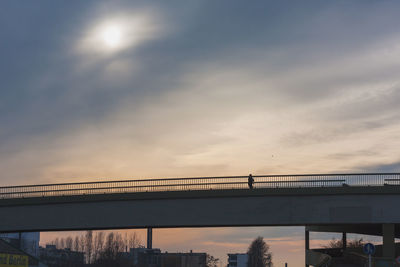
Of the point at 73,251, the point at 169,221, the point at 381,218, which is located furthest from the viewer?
the point at 73,251

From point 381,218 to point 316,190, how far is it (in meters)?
5.34

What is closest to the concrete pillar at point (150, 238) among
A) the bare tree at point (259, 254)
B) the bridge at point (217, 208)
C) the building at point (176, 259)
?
the building at point (176, 259)

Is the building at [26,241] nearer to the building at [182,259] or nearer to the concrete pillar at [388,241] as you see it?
the building at [182,259]

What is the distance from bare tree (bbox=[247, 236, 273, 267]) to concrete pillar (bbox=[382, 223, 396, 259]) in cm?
15390

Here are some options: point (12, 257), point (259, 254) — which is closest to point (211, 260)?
point (259, 254)

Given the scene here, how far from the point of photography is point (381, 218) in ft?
140

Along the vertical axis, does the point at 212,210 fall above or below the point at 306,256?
above

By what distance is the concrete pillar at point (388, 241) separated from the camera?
1650 inches

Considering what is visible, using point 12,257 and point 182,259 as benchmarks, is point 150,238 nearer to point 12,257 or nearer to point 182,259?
point 182,259

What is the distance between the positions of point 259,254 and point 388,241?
157085mm

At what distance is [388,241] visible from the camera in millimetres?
42312

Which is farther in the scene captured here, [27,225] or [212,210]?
[27,225]

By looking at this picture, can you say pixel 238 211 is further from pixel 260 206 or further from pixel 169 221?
pixel 169 221

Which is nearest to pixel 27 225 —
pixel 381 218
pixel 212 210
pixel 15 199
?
pixel 15 199
